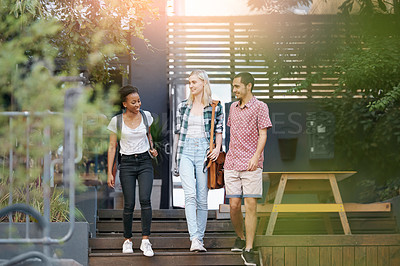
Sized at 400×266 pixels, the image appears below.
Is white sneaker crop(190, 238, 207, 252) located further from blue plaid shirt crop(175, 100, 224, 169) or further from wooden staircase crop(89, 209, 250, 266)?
blue plaid shirt crop(175, 100, 224, 169)

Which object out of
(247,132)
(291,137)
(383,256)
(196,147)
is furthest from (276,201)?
(291,137)

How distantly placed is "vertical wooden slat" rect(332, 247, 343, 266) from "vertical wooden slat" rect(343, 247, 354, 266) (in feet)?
0.09

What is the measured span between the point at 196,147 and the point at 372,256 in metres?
1.94

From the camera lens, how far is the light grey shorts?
218 inches

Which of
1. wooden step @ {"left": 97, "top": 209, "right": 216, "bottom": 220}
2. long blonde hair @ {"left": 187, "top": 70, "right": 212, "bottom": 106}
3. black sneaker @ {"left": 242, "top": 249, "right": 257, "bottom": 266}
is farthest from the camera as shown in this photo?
wooden step @ {"left": 97, "top": 209, "right": 216, "bottom": 220}

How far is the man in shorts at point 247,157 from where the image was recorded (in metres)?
5.54

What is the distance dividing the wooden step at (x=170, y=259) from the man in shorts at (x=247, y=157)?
0.17m

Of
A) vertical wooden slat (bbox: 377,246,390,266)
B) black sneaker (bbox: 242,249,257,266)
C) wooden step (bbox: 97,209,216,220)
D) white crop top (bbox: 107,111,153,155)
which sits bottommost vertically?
vertical wooden slat (bbox: 377,246,390,266)

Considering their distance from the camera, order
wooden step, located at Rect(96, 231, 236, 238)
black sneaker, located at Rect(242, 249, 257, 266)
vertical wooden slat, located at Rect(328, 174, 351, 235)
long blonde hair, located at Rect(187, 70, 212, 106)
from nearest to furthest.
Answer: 1. black sneaker, located at Rect(242, 249, 257, 266)
2. long blonde hair, located at Rect(187, 70, 212, 106)
3. vertical wooden slat, located at Rect(328, 174, 351, 235)
4. wooden step, located at Rect(96, 231, 236, 238)

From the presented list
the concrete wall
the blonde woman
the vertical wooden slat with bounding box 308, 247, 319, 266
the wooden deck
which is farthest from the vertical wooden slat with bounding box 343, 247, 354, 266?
the concrete wall

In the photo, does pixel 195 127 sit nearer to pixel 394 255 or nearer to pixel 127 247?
pixel 127 247

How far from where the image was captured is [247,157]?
5559 mm

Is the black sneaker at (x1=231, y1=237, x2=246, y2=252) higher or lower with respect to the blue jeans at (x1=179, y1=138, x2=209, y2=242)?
lower

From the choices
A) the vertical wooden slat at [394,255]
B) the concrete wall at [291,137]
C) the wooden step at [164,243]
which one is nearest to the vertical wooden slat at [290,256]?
the wooden step at [164,243]
